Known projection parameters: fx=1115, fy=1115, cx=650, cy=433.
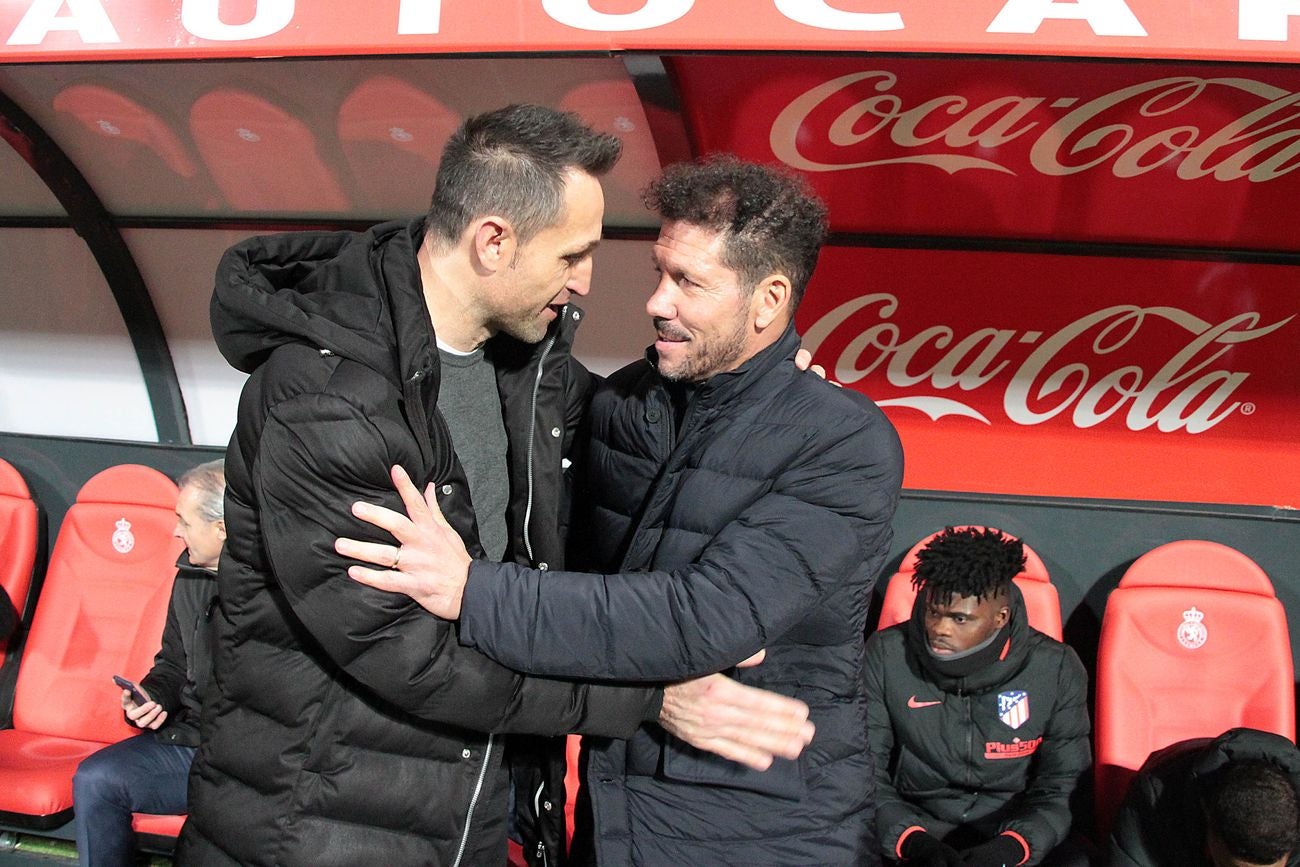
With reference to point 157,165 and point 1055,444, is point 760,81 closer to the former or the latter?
point 1055,444

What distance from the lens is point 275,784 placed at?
1780mm

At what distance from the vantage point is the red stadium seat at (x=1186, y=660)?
3473 millimetres

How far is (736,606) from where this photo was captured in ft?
5.59

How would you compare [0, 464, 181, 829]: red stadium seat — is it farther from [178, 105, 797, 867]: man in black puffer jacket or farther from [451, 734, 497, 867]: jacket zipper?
[451, 734, 497, 867]: jacket zipper

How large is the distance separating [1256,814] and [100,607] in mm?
3848

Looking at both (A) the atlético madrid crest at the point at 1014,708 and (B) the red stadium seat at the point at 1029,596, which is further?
(B) the red stadium seat at the point at 1029,596

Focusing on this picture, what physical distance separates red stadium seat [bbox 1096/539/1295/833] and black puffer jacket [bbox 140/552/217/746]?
285 centimetres

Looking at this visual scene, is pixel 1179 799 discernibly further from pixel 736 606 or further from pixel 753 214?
pixel 753 214

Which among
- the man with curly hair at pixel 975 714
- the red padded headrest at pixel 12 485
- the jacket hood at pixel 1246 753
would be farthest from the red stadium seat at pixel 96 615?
the jacket hood at pixel 1246 753

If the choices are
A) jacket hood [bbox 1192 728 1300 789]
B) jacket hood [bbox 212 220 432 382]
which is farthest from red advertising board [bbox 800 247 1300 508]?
jacket hood [bbox 212 220 432 382]

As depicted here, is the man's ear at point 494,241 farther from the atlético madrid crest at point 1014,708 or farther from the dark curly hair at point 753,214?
the atlético madrid crest at point 1014,708

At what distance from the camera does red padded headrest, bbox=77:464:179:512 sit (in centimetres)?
423

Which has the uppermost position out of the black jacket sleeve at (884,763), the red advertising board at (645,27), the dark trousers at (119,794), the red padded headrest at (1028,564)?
the red advertising board at (645,27)

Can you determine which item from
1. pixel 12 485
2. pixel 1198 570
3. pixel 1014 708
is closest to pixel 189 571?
pixel 12 485
